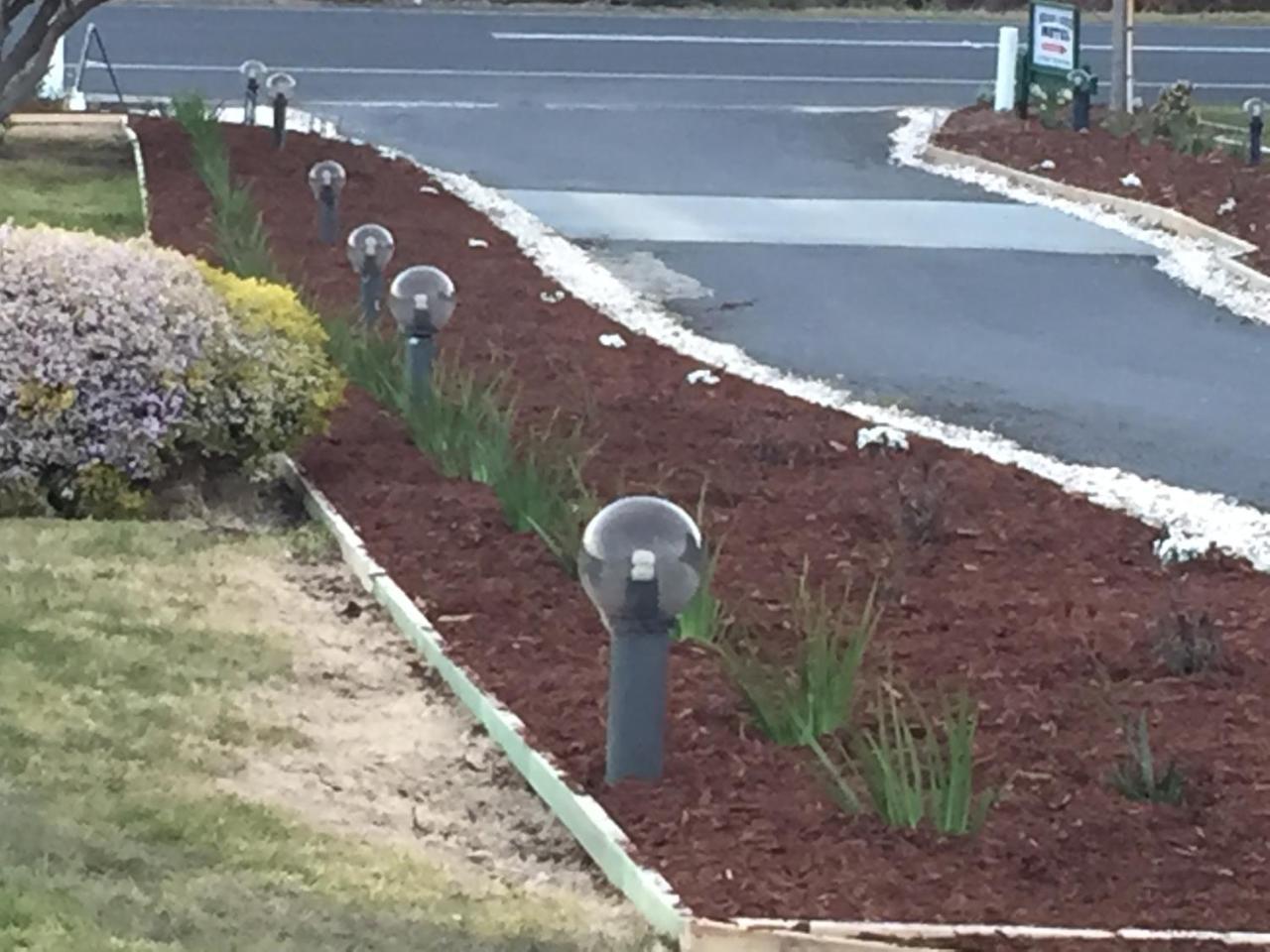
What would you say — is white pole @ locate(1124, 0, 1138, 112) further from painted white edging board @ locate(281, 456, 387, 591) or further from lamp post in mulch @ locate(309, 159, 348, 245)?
painted white edging board @ locate(281, 456, 387, 591)

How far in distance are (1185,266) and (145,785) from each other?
449 inches

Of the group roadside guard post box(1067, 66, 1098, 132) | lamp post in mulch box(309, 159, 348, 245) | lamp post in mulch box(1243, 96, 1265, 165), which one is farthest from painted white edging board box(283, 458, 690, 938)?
roadside guard post box(1067, 66, 1098, 132)

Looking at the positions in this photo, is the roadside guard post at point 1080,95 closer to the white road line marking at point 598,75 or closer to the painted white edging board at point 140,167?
the white road line marking at point 598,75

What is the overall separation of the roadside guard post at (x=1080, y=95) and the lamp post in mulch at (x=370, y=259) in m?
11.3

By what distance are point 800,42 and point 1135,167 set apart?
1331 cm

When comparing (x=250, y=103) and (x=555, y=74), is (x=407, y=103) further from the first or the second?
(x=250, y=103)

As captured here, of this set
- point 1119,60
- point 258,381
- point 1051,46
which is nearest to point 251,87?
point 1051,46

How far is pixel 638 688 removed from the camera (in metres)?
5.56

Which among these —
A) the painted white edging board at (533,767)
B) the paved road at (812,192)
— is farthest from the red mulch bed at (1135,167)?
the painted white edging board at (533,767)

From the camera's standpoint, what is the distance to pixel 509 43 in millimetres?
30000

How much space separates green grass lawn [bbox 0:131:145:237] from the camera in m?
15.2

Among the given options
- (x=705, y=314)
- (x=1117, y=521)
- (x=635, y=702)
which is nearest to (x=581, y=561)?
(x=635, y=702)

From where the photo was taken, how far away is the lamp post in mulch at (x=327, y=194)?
14.1 metres

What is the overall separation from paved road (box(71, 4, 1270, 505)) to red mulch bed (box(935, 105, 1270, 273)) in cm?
68
